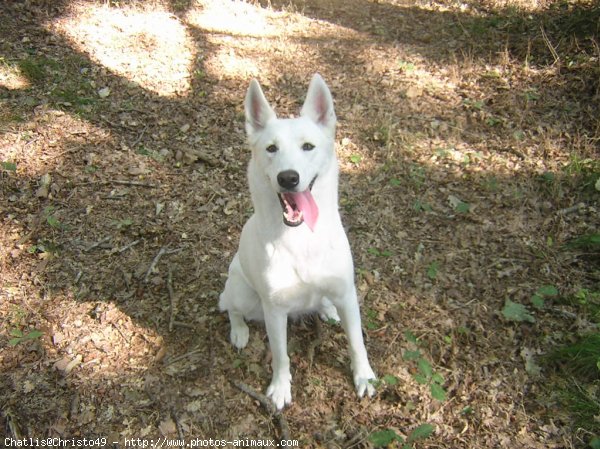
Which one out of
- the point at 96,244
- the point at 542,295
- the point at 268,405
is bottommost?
the point at 96,244

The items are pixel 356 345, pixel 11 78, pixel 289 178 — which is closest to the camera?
pixel 289 178

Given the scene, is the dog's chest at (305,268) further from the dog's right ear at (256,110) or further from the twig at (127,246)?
the twig at (127,246)

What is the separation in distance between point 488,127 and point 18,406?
5455 mm

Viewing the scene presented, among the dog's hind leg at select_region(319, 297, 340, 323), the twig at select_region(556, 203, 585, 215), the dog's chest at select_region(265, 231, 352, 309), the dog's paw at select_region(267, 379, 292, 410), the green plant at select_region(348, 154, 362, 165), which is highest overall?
the dog's chest at select_region(265, 231, 352, 309)

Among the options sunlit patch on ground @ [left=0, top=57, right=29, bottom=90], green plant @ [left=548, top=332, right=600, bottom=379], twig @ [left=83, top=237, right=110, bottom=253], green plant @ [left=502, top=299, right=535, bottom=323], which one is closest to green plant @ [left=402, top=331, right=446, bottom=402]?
green plant @ [left=502, top=299, right=535, bottom=323]

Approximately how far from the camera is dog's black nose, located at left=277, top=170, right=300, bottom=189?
242cm

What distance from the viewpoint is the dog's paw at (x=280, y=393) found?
3.15 meters

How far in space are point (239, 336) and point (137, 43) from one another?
5214 millimetres

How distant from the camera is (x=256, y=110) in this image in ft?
9.39

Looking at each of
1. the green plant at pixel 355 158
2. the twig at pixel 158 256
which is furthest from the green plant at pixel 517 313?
the twig at pixel 158 256

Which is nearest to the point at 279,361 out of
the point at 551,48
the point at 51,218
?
the point at 51,218

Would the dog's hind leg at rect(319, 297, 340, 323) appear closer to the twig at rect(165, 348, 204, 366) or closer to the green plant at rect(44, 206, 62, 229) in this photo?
the twig at rect(165, 348, 204, 366)

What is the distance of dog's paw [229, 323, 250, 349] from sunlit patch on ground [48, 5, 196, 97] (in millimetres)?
3812

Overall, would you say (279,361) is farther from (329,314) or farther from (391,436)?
(391,436)
